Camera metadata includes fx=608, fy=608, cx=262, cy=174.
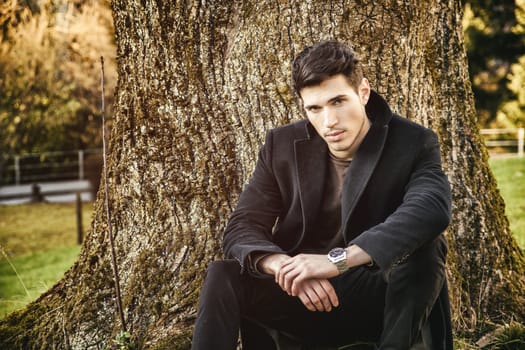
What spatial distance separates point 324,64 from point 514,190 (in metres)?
7.52

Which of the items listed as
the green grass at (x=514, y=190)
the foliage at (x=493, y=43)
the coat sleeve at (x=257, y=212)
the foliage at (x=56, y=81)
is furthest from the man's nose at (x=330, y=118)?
the foliage at (x=493, y=43)

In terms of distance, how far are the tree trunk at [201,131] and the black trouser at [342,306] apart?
77cm

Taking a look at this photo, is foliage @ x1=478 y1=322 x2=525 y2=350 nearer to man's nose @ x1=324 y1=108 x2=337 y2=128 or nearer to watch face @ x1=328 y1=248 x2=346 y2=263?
watch face @ x1=328 y1=248 x2=346 y2=263

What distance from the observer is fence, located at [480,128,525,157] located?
66.6 ft

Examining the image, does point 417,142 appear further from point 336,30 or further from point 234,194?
point 234,194

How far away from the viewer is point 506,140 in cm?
2141

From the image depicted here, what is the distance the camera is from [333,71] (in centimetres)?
281

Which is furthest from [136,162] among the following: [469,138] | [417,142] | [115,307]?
[469,138]

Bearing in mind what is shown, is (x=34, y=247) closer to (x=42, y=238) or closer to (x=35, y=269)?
(x=42, y=238)

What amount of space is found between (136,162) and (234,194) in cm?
62

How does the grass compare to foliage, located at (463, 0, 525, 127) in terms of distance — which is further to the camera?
foliage, located at (463, 0, 525, 127)

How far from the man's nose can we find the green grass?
363cm

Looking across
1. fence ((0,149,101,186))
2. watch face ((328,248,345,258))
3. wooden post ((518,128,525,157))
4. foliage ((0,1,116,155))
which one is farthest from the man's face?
fence ((0,149,101,186))

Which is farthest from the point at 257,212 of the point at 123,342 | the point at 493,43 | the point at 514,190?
the point at 493,43
